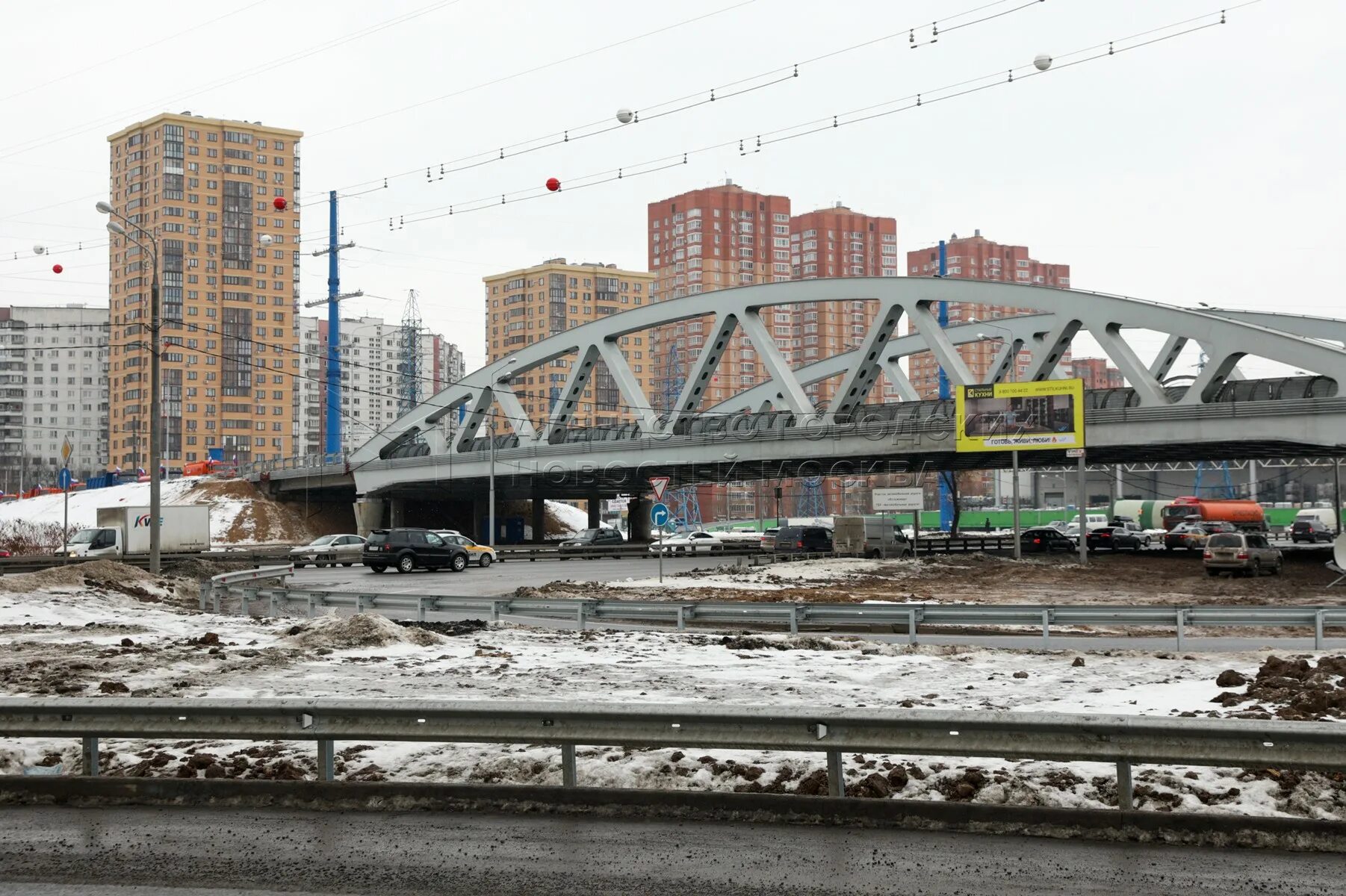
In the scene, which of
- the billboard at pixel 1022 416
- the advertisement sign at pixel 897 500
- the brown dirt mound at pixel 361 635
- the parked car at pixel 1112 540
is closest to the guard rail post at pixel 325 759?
the brown dirt mound at pixel 361 635

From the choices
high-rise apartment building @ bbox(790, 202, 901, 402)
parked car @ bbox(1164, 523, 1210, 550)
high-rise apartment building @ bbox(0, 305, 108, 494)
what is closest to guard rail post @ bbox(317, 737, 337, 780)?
parked car @ bbox(1164, 523, 1210, 550)

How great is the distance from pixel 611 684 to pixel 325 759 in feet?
20.1

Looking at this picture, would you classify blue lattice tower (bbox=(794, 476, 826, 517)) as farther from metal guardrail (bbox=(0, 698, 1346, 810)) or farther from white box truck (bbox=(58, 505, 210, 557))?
metal guardrail (bbox=(0, 698, 1346, 810))

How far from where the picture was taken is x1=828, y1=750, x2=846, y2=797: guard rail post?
25.4 feet

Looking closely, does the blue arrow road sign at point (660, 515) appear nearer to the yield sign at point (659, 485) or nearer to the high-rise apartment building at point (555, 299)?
the yield sign at point (659, 485)

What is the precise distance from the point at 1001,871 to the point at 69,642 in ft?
54.9

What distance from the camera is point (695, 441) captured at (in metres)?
66.8

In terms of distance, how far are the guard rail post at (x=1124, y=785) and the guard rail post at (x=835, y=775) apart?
1.65 metres

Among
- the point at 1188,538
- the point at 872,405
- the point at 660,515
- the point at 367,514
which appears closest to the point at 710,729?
the point at 660,515

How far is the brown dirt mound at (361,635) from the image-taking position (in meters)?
18.8

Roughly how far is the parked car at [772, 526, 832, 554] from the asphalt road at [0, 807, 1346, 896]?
5302 centimetres

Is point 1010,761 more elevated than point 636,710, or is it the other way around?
point 636,710

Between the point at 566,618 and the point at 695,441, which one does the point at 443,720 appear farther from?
the point at 695,441

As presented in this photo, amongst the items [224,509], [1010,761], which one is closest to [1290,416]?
[1010,761]
